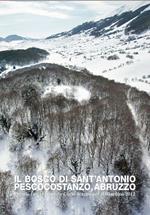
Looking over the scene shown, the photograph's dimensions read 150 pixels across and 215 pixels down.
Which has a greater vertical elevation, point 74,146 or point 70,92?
point 70,92

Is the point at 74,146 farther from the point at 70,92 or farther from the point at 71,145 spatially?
the point at 70,92

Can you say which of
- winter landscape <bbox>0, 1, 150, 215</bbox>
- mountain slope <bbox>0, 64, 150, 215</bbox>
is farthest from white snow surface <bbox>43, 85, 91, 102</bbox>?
mountain slope <bbox>0, 64, 150, 215</bbox>

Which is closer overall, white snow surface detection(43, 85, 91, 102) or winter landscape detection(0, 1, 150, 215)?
winter landscape detection(0, 1, 150, 215)

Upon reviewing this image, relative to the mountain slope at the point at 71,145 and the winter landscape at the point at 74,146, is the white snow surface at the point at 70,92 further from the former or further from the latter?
the mountain slope at the point at 71,145

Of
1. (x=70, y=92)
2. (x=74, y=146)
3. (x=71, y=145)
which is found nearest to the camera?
(x=74, y=146)

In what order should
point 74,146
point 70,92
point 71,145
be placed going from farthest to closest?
point 70,92, point 71,145, point 74,146

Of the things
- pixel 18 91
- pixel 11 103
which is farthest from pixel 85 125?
pixel 18 91

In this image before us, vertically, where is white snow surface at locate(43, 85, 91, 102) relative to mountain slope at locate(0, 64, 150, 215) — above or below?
above

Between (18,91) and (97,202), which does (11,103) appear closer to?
(18,91)

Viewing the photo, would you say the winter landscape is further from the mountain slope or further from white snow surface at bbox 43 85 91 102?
white snow surface at bbox 43 85 91 102

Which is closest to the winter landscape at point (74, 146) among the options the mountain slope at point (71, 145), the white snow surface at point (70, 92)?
the mountain slope at point (71, 145)

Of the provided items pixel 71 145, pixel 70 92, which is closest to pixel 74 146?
pixel 71 145

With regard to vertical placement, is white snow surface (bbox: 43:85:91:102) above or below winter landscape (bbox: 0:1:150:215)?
above
